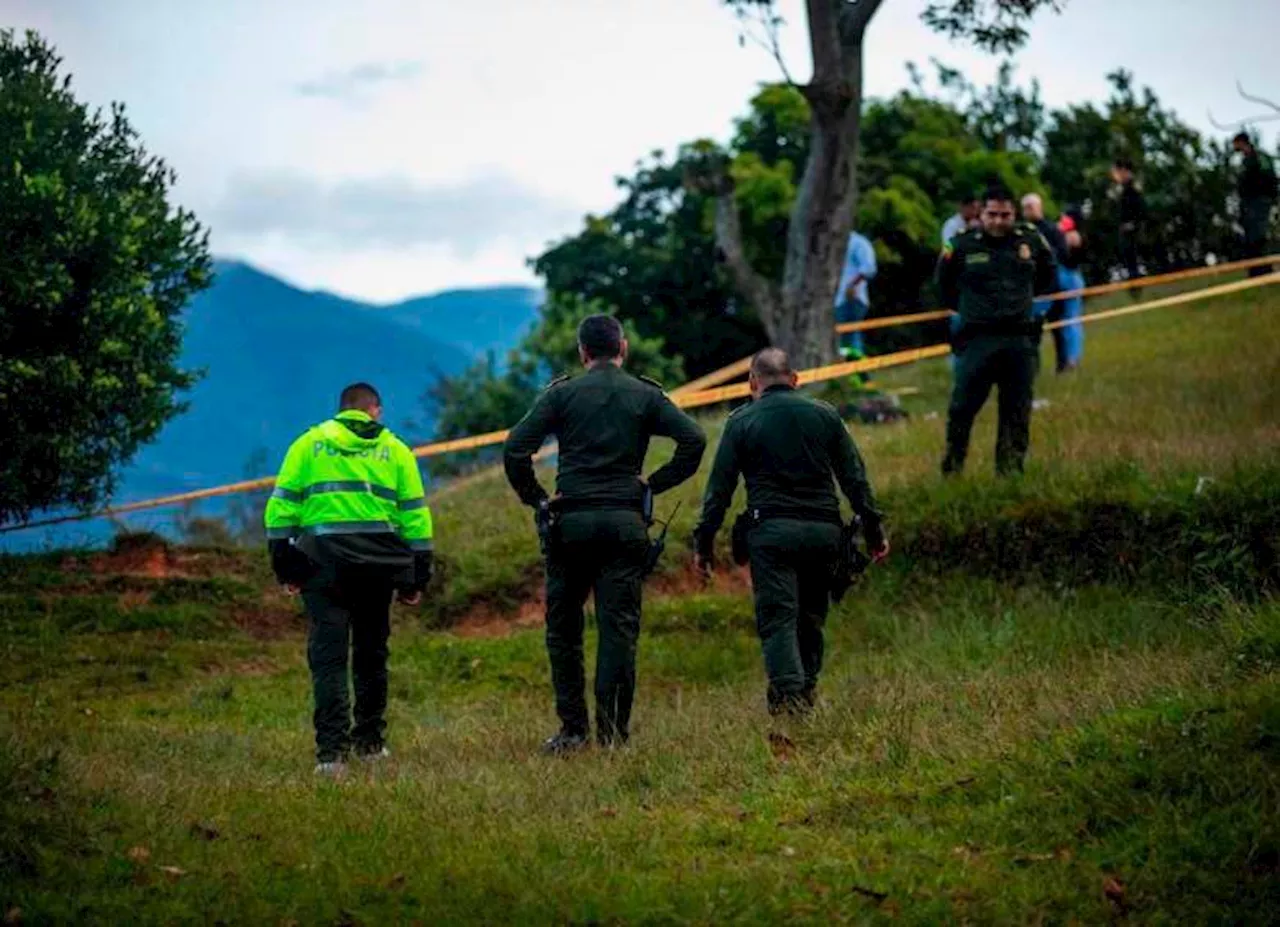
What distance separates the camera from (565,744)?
429 inches

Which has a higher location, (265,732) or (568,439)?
(568,439)

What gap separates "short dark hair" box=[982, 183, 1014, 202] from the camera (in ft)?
49.7

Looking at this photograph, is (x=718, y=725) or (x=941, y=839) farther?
(x=718, y=725)

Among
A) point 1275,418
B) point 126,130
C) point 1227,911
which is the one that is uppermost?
point 126,130

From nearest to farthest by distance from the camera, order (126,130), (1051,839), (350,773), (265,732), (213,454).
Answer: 1. (1051,839)
2. (350,773)
3. (265,732)
4. (126,130)
5. (213,454)

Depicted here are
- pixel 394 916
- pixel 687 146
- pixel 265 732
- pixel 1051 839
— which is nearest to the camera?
pixel 394 916

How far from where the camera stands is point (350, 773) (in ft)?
34.6

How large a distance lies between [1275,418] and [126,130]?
11345 millimetres

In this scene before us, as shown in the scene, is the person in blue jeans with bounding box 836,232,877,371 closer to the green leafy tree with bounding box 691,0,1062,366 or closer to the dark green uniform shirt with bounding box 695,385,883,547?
the green leafy tree with bounding box 691,0,1062,366

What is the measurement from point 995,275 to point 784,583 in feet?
16.6

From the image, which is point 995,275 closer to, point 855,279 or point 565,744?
point 565,744

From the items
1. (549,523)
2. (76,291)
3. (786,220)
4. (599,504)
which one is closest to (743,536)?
(599,504)

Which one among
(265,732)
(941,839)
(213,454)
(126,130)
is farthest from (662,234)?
(941,839)

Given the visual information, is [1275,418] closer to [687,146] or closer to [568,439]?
[568,439]
